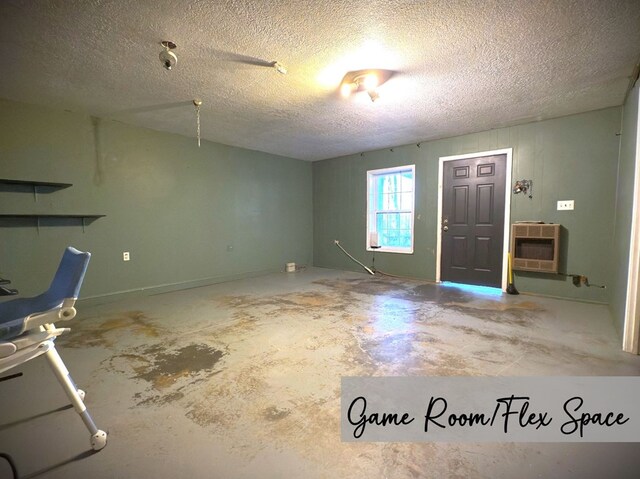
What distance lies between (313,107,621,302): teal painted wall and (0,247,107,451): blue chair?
463 cm

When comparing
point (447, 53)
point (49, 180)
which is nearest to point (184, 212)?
point (49, 180)

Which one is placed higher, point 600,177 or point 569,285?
point 600,177

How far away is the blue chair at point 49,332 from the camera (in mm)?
1120

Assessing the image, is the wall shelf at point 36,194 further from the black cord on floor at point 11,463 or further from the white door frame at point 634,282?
the white door frame at point 634,282

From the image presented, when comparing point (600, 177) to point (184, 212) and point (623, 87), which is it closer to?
point (623, 87)

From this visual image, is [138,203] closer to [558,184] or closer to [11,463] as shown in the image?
[11,463]

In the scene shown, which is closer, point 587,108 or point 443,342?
point 443,342

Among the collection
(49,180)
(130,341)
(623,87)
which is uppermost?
(623,87)

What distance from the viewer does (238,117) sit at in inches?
142

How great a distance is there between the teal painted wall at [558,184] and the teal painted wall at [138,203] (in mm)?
2696

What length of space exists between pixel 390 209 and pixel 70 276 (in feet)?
16.1

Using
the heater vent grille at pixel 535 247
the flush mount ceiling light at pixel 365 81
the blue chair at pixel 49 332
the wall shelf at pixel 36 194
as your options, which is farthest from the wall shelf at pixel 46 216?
the heater vent grille at pixel 535 247

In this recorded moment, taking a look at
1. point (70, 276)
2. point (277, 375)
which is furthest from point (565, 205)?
point (70, 276)

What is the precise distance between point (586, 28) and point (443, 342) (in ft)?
8.04
